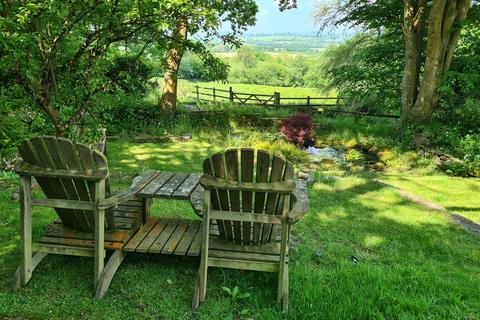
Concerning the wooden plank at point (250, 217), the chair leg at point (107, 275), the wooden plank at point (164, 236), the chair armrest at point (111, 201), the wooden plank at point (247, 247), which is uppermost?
the chair armrest at point (111, 201)

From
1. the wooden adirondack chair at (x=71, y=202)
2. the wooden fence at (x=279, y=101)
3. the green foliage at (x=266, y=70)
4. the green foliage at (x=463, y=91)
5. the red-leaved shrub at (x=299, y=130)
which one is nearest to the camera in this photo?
the wooden adirondack chair at (x=71, y=202)

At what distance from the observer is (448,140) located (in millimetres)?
10773

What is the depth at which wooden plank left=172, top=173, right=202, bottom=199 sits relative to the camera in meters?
3.24

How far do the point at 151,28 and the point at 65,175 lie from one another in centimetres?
210

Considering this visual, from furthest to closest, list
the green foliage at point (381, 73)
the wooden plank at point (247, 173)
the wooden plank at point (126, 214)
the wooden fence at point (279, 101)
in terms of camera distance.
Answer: the wooden fence at point (279, 101)
the green foliage at point (381, 73)
the wooden plank at point (126, 214)
the wooden plank at point (247, 173)

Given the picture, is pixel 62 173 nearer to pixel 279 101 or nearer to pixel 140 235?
pixel 140 235

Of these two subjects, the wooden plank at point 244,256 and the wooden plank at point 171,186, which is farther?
the wooden plank at point 171,186

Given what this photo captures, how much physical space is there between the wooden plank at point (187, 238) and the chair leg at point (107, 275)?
0.46 metres

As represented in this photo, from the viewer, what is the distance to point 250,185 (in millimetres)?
2559

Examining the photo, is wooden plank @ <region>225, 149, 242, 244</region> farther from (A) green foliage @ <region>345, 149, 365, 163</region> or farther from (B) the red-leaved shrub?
(B) the red-leaved shrub

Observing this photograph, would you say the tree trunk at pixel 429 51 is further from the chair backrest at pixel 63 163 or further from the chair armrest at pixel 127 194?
the chair backrest at pixel 63 163

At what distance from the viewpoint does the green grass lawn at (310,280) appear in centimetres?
268

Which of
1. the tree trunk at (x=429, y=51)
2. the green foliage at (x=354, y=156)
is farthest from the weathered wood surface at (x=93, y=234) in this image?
the tree trunk at (x=429, y=51)

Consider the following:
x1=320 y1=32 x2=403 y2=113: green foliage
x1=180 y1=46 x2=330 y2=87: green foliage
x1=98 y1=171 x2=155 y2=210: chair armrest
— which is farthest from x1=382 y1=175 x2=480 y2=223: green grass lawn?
x1=180 y1=46 x2=330 y2=87: green foliage
